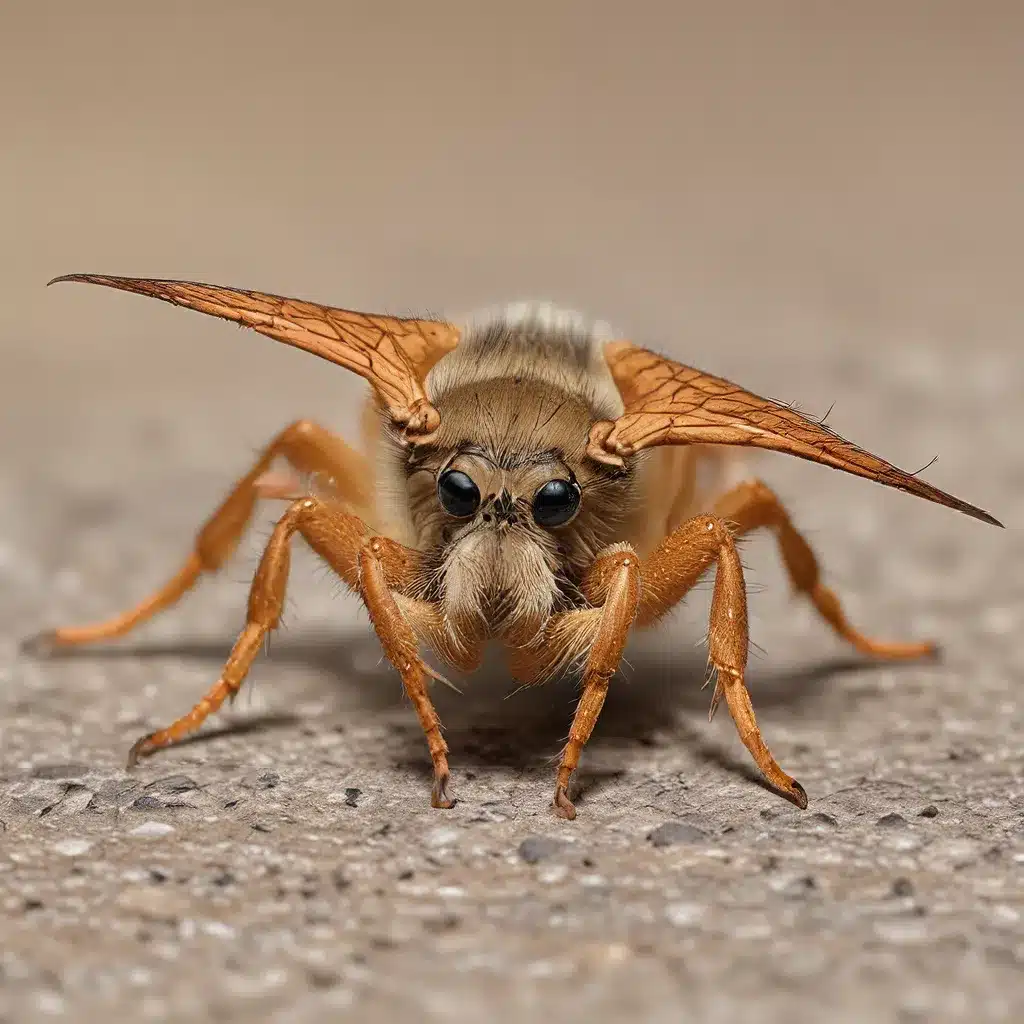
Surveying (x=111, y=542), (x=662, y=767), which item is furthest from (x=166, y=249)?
(x=662, y=767)

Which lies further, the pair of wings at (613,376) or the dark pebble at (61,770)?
the dark pebble at (61,770)

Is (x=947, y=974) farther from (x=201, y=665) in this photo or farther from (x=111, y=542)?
(x=111, y=542)

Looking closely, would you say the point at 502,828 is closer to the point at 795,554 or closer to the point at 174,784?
the point at 174,784

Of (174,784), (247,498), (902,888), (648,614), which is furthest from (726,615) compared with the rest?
(247,498)

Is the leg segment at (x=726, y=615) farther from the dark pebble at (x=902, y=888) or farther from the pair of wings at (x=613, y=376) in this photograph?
the dark pebble at (x=902, y=888)

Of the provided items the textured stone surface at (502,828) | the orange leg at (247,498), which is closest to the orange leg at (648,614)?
the textured stone surface at (502,828)

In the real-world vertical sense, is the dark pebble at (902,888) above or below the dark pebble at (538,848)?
above
